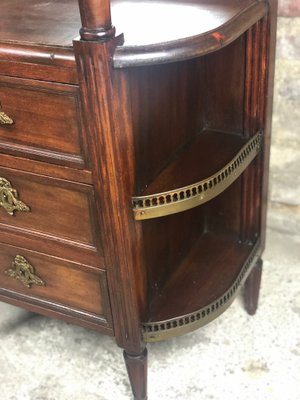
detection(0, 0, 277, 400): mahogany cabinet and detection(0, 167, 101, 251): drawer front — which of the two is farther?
detection(0, 167, 101, 251): drawer front

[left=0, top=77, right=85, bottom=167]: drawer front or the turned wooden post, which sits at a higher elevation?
the turned wooden post

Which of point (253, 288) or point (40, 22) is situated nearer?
point (40, 22)

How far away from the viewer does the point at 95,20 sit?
77 centimetres

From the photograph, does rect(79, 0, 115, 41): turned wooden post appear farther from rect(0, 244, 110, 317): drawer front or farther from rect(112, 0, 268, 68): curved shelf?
rect(0, 244, 110, 317): drawer front

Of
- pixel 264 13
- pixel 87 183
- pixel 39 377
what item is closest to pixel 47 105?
pixel 87 183

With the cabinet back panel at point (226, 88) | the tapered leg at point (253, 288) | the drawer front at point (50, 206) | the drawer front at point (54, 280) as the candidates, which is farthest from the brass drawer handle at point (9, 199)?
the tapered leg at point (253, 288)

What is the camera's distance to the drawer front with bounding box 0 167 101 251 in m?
0.97

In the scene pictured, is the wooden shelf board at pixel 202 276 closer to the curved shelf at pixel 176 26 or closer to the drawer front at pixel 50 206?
the drawer front at pixel 50 206

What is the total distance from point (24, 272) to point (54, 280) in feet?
0.23

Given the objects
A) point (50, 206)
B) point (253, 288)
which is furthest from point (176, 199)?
point (253, 288)

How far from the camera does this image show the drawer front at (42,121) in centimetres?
87

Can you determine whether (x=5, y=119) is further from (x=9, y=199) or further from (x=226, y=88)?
(x=226, y=88)

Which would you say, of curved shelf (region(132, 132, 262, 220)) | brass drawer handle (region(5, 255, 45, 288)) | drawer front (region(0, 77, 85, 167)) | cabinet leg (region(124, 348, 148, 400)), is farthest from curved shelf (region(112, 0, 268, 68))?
cabinet leg (region(124, 348, 148, 400))

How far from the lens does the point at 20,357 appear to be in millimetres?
1351
